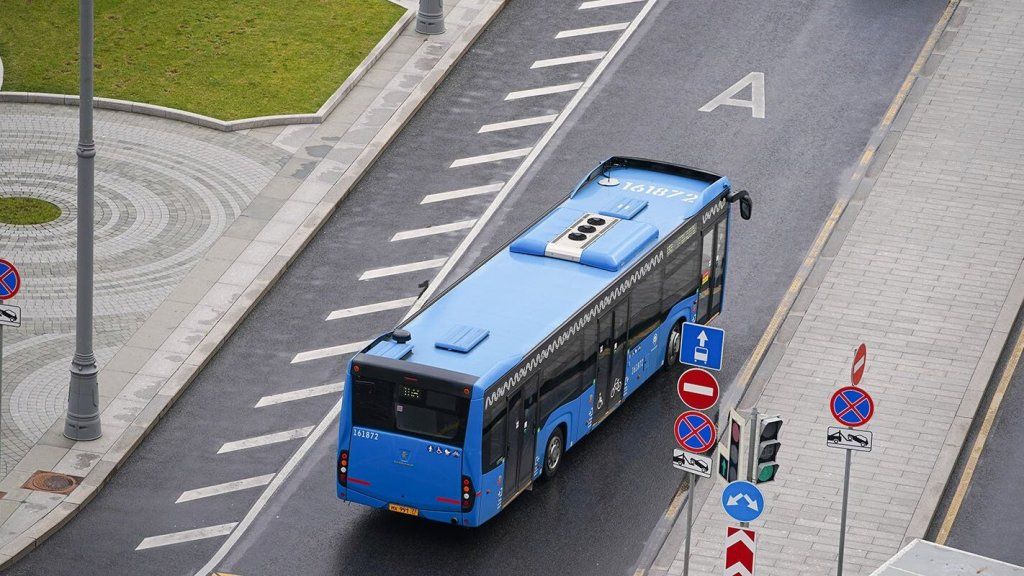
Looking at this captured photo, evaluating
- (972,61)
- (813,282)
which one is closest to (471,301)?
(813,282)

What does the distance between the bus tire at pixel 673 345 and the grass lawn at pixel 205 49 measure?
11298 mm

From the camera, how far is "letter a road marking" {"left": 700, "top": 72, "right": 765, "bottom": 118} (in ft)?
130

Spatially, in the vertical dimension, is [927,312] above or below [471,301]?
below

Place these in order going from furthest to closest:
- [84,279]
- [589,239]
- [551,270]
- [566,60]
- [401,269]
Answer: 1. [566,60]
2. [401,269]
3. [589,239]
4. [551,270]
5. [84,279]

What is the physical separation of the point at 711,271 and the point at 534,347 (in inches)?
244

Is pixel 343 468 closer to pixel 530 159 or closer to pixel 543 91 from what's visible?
pixel 530 159

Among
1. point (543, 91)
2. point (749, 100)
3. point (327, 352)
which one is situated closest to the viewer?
point (327, 352)

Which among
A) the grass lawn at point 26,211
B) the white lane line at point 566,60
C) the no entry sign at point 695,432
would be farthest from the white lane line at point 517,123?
the no entry sign at point 695,432

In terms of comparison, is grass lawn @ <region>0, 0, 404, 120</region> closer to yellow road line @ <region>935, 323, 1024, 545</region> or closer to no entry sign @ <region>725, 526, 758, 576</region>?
yellow road line @ <region>935, 323, 1024, 545</region>

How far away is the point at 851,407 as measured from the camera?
24156 mm

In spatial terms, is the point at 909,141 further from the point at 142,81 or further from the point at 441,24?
the point at 142,81

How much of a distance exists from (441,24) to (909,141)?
11.2 meters

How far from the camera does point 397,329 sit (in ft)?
88.1

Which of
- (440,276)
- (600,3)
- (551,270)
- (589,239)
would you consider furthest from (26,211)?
(600,3)
